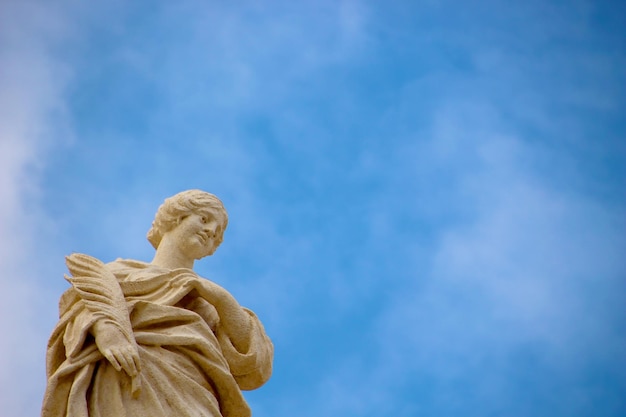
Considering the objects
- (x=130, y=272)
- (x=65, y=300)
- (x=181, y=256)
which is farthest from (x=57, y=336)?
(x=181, y=256)

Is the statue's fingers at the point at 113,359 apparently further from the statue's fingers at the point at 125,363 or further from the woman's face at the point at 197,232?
the woman's face at the point at 197,232

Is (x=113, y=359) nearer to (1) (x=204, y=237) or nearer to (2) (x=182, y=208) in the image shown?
(1) (x=204, y=237)

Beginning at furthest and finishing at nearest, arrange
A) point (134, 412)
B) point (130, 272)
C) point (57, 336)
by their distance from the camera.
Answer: point (130, 272), point (57, 336), point (134, 412)

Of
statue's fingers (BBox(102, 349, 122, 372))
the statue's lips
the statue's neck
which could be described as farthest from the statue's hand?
the statue's lips

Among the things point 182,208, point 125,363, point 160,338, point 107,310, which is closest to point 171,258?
point 182,208

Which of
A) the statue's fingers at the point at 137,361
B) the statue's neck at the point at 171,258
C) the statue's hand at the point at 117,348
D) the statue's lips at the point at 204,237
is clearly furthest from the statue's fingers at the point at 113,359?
the statue's lips at the point at 204,237

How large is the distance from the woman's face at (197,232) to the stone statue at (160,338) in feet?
0.04

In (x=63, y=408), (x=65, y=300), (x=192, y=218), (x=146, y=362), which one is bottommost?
(x=63, y=408)

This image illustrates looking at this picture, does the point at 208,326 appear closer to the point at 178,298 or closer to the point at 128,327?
the point at 178,298

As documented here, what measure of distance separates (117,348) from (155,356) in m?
0.55

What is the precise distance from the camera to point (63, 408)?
9.05 m

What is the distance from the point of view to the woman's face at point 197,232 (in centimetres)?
1110

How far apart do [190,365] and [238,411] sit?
2.45 feet

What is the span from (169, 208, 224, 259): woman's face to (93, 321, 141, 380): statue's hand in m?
1.98
